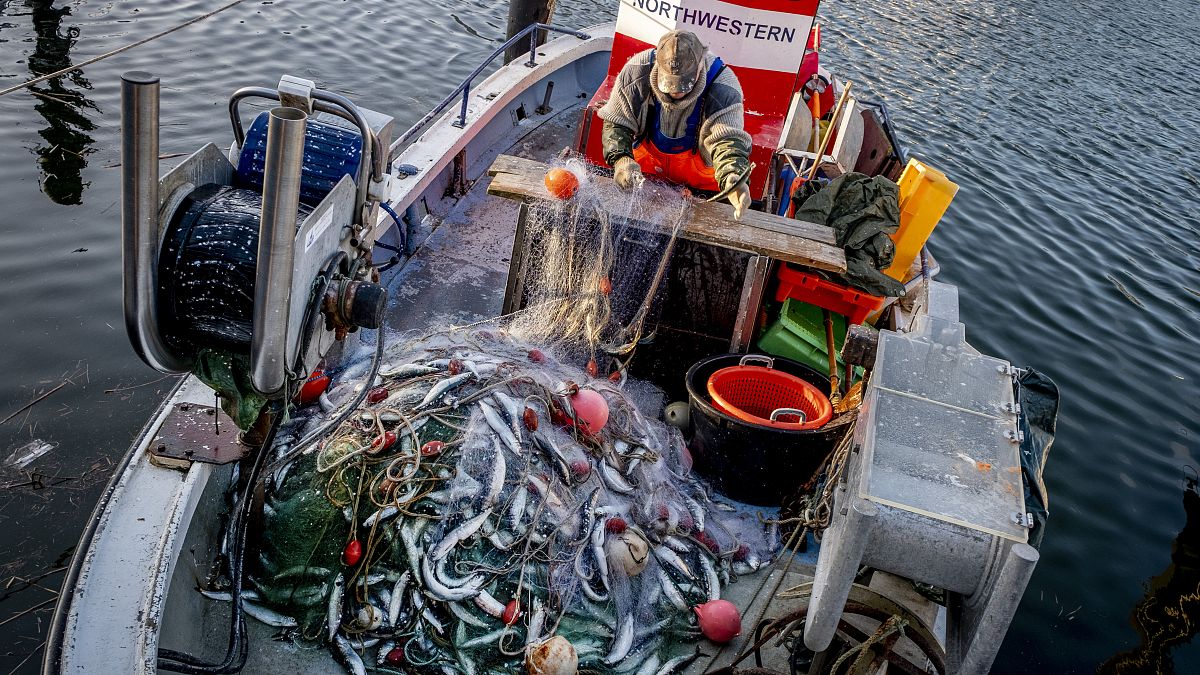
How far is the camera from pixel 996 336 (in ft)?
35.2

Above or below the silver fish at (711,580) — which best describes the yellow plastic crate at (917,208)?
above

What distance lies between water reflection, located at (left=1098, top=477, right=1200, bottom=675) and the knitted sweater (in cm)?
501

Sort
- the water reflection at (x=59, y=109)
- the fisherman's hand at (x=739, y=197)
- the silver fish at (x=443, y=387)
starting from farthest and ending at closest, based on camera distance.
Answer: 1. the water reflection at (x=59, y=109)
2. the fisherman's hand at (x=739, y=197)
3. the silver fish at (x=443, y=387)

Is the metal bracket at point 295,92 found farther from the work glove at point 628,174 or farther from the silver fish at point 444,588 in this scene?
the work glove at point 628,174

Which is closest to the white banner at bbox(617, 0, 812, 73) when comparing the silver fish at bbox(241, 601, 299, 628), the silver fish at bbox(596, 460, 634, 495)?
the silver fish at bbox(596, 460, 634, 495)

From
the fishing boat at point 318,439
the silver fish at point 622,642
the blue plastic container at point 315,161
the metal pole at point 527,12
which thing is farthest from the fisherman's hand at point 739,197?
the metal pole at point 527,12

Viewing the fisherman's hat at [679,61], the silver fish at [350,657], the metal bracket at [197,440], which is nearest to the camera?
the metal bracket at [197,440]

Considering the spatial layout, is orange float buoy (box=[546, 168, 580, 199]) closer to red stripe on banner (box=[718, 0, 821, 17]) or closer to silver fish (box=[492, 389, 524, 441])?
silver fish (box=[492, 389, 524, 441])

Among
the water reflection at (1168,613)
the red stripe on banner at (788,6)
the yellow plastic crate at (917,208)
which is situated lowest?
the water reflection at (1168,613)

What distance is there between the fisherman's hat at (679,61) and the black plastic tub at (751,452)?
1.88 meters

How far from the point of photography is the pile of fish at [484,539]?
420cm

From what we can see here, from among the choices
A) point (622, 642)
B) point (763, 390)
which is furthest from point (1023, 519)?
point (763, 390)

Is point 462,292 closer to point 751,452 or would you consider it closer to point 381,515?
point 751,452

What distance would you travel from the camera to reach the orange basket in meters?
5.66
